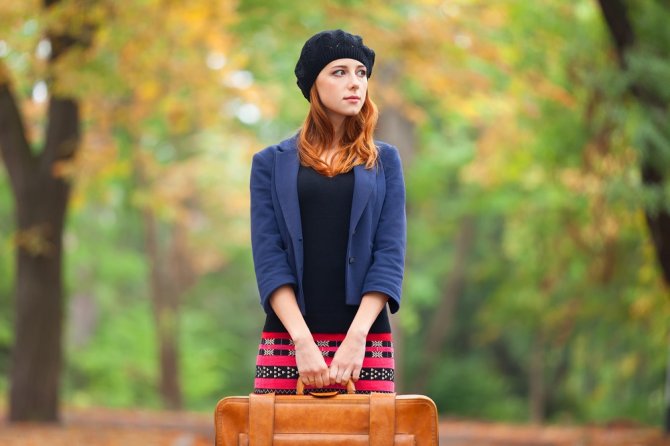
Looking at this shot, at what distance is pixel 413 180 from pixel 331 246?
19396 millimetres

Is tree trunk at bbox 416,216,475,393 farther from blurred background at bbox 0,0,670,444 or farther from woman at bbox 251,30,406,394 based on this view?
woman at bbox 251,30,406,394

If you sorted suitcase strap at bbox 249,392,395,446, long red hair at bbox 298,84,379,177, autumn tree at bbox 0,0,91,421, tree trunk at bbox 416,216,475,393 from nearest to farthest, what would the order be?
suitcase strap at bbox 249,392,395,446, long red hair at bbox 298,84,379,177, autumn tree at bbox 0,0,91,421, tree trunk at bbox 416,216,475,393

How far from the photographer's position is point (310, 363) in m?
3.75

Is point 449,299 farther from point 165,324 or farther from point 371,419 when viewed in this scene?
point 371,419

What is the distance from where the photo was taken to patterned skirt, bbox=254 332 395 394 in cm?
387

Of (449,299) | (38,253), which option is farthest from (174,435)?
(449,299)

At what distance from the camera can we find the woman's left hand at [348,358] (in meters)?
3.76

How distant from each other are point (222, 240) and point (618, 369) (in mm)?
10294

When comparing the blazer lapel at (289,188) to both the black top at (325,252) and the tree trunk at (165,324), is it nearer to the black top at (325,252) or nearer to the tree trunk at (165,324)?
the black top at (325,252)

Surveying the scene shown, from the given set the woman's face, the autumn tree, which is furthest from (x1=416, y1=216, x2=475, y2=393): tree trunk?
the woman's face

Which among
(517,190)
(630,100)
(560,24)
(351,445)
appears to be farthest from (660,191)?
(517,190)

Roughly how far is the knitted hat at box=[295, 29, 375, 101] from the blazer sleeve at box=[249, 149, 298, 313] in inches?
13.3

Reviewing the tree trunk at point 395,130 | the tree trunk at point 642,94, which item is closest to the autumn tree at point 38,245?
the tree trunk at point 395,130

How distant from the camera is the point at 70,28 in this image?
12.2 metres
